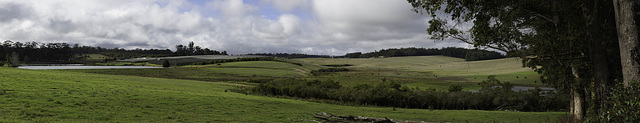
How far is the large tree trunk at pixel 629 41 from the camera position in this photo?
1170 cm

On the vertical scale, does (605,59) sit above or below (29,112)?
above

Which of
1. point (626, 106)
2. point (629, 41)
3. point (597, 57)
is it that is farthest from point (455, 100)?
point (626, 106)

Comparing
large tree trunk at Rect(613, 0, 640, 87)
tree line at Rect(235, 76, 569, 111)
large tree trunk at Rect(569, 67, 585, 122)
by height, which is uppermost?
large tree trunk at Rect(613, 0, 640, 87)

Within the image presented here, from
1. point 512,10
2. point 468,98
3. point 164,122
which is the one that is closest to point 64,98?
point 164,122

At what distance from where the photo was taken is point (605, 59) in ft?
50.0

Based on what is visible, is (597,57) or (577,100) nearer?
(597,57)

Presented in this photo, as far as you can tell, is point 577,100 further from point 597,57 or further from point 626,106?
point 626,106

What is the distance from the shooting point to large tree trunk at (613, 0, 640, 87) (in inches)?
460

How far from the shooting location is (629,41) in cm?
1190

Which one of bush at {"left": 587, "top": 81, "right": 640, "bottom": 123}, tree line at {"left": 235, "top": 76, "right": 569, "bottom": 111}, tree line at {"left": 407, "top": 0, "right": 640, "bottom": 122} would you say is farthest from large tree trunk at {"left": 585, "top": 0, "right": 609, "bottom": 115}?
tree line at {"left": 235, "top": 76, "right": 569, "bottom": 111}

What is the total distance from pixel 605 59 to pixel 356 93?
23143mm

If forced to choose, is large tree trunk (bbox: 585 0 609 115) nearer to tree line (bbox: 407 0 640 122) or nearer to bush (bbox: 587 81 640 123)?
tree line (bbox: 407 0 640 122)

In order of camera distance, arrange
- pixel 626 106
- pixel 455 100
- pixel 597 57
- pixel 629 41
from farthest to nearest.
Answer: pixel 455 100 < pixel 597 57 < pixel 629 41 < pixel 626 106

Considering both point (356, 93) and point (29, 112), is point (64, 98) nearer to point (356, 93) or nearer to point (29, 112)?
point (29, 112)
